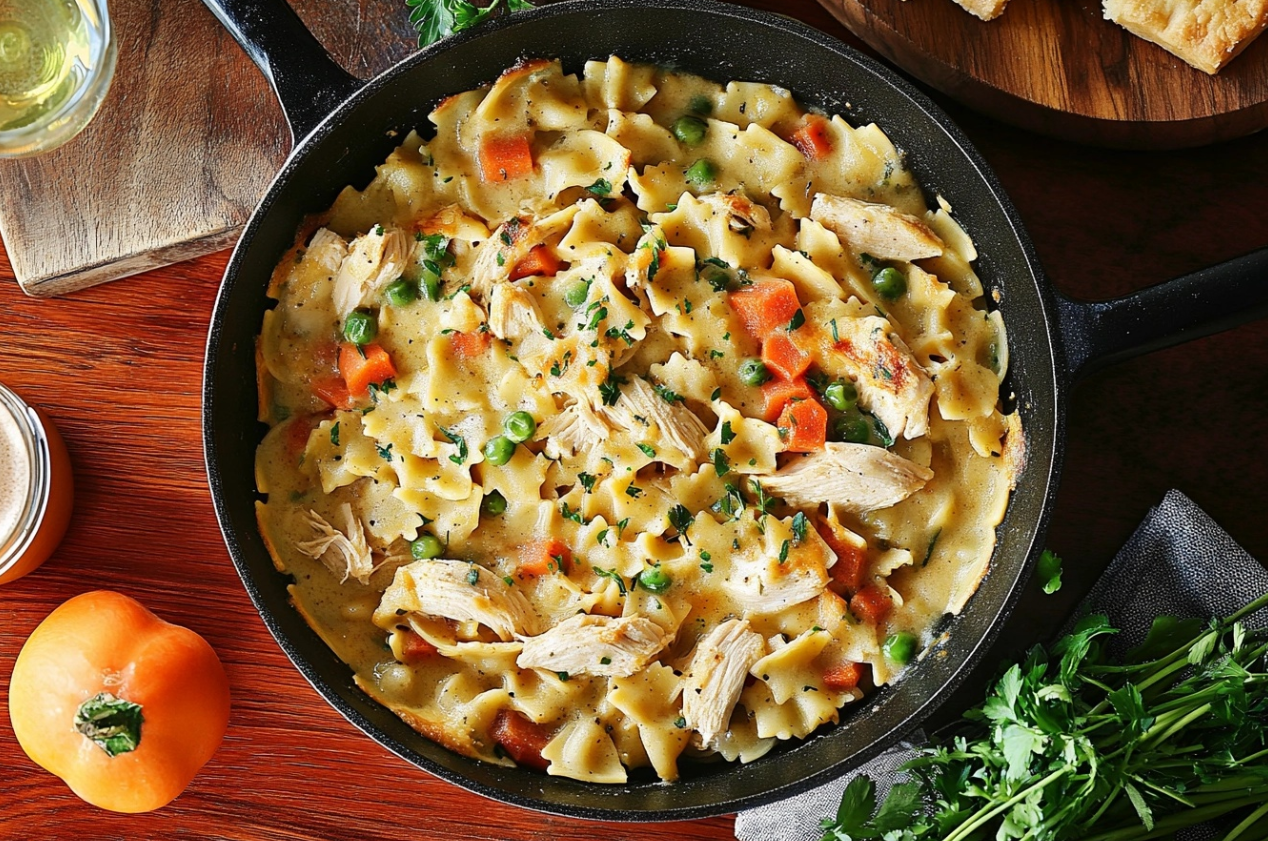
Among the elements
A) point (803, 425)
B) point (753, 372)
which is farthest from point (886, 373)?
point (753, 372)

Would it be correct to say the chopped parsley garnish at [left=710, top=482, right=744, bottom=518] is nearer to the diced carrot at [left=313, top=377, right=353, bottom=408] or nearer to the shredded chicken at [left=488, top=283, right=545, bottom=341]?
the shredded chicken at [left=488, top=283, right=545, bottom=341]

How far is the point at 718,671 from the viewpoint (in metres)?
3.50

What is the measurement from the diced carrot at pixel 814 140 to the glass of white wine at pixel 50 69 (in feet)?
7.70

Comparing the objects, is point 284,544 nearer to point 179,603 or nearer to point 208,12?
point 179,603

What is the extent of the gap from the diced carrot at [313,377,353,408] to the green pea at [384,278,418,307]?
0.31m

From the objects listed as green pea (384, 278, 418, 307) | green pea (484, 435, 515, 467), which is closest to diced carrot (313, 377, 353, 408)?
green pea (384, 278, 418, 307)

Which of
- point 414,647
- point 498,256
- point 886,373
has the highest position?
point 498,256

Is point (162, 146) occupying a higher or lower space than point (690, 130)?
lower

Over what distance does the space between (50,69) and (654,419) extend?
2507mm

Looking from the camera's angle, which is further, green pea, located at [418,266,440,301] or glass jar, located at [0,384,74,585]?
glass jar, located at [0,384,74,585]

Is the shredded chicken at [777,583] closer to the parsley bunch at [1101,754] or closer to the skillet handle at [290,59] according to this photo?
the parsley bunch at [1101,754]

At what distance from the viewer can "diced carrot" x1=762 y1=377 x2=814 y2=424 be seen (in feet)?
11.6

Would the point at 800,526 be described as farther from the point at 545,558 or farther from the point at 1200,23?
the point at 1200,23

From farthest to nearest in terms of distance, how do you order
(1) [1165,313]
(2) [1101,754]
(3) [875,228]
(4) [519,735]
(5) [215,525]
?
(5) [215,525] < (4) [519,735] < (3) [875,228] < (2) [1101,754] < (1) [1165,313]
